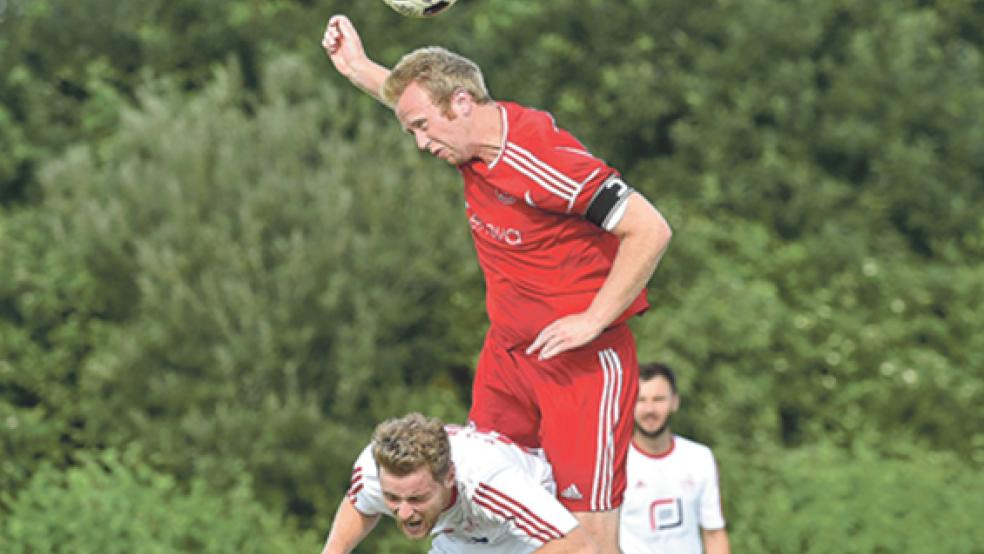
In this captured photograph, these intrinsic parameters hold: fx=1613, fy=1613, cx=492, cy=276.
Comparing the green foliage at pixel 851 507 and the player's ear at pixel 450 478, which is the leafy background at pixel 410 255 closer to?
the green foliage at pixel 851 507

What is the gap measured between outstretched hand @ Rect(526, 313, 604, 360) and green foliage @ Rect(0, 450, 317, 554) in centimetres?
490

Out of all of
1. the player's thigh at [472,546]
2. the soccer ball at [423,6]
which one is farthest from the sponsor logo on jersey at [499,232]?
the player's thigh at [472,546]

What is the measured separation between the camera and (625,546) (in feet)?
24.0

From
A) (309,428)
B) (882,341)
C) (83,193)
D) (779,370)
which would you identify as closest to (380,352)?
(309,428)

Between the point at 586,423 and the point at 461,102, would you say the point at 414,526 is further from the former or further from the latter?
the point at 461,102

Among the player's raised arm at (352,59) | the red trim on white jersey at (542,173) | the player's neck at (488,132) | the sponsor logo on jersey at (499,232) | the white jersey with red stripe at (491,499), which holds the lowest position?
the white jersey with red stripe at (491,499)

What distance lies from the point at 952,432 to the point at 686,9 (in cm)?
515

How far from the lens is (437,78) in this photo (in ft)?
16.9

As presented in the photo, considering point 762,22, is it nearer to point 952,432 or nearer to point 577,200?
point 952,432

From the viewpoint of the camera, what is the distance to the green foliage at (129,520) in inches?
376

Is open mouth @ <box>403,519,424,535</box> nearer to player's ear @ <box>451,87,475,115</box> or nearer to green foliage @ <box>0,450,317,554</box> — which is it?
player's ear @ <box>451,87,475,115</box>

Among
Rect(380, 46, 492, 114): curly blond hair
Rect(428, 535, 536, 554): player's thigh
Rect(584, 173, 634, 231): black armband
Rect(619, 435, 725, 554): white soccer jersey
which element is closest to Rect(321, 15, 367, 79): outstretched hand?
Rect(380, 46, 492, 114): curly blond hair

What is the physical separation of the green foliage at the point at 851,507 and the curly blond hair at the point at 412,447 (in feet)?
19.2

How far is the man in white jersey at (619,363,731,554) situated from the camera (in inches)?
289
